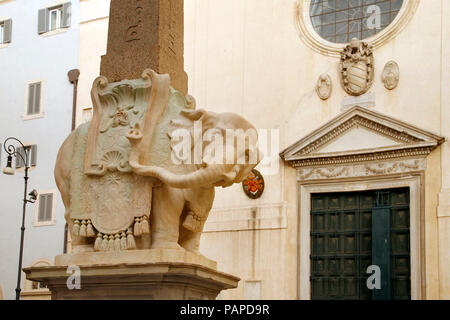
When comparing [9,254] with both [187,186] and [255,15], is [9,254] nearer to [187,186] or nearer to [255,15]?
[255,15]

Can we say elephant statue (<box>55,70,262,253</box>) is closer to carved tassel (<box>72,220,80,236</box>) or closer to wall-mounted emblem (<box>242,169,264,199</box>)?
carved tassel (<box>72,220,80,236</box>)

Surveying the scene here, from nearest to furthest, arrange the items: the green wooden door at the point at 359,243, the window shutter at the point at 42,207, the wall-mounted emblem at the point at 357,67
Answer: the green wooden door at the point at 359,243 → the wall-mounted emblem at the point at 357,67 → the window shutter at the point at 42,207

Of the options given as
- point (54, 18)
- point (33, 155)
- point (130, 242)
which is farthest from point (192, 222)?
point (54, 18)

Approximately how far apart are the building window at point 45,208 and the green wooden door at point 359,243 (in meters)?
8.26

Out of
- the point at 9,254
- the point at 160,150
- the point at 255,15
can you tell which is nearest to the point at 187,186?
the point at 160,150

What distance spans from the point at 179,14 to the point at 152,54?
76cm

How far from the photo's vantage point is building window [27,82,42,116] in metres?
23.9

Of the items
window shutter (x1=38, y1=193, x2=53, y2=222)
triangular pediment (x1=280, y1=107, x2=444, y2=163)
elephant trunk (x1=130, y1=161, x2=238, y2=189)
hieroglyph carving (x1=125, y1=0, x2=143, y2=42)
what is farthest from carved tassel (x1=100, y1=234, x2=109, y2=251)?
window shutter (x1=38, y1=193, x2=53, y2=222)

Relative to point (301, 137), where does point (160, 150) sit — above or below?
below

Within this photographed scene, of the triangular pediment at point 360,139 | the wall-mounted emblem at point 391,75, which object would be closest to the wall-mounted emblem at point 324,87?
the triangular pediment at point 360,139

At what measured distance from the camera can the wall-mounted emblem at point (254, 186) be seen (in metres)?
18.0

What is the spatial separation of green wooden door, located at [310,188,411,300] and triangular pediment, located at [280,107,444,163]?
0.87 meters

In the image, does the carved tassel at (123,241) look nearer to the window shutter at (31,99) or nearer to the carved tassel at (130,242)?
the carved tassel at (130,242)

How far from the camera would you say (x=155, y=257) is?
22.2 ft
